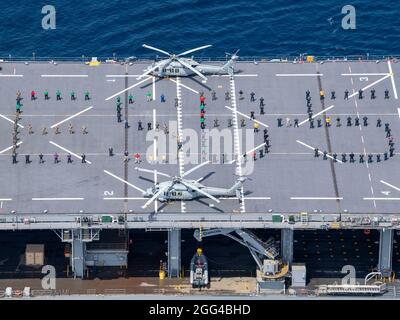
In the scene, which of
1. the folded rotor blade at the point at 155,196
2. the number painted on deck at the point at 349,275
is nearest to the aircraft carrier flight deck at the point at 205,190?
the folded rotor blade at the point at 155,196

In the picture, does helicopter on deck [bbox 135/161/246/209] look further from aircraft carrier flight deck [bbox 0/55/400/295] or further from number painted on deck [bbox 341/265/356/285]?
number painted on deck [bbox 341/265/356/285]

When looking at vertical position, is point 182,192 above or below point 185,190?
below

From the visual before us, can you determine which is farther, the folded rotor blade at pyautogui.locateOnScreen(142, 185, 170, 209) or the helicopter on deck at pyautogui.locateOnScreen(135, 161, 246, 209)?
the helicopter on deck at pyautogui.locateOnScreen(135, 161, 246, 209)

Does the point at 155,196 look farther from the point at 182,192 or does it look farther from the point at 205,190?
the point at 205,190

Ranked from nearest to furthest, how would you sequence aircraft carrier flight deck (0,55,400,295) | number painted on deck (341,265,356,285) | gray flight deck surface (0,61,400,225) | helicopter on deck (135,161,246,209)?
aircraft carrier flight deck (0,55,400,295) < helicopter on deck (135,161,246,209) < gray flight deck surface (0,61,400,225) < number painted on deck (341,265,356,285)

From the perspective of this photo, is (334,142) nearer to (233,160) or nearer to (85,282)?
(233,160)

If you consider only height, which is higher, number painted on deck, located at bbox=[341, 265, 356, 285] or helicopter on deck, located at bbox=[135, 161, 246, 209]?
helicopter on deck, located at bbox=[135, 161, 246, 209]

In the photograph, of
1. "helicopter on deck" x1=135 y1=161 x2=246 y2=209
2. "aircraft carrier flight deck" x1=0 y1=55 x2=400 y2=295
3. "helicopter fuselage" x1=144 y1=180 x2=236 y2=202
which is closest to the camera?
"aircraft carrier flight deck" x1=0 y1=55 x2=400 y2=295

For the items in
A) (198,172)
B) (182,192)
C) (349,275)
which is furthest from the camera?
(198,172)

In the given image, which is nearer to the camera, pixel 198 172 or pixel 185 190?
pixel 185 190

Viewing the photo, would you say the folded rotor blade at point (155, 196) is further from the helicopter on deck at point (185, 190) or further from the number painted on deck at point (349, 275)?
the number painted on deck at point (349, 275)

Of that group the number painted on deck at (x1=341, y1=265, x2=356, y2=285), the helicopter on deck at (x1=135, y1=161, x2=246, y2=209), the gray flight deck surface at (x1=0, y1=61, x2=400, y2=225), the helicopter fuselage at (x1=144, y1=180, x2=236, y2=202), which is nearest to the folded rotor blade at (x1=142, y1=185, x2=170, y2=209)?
the helicopter on deck at (x1=135, y1=161, x2=246, y2=209)

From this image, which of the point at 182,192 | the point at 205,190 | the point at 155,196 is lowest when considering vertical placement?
the point at 155,196

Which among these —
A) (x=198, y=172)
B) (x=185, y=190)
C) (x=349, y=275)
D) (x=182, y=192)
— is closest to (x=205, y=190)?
(x=185, y=190)
